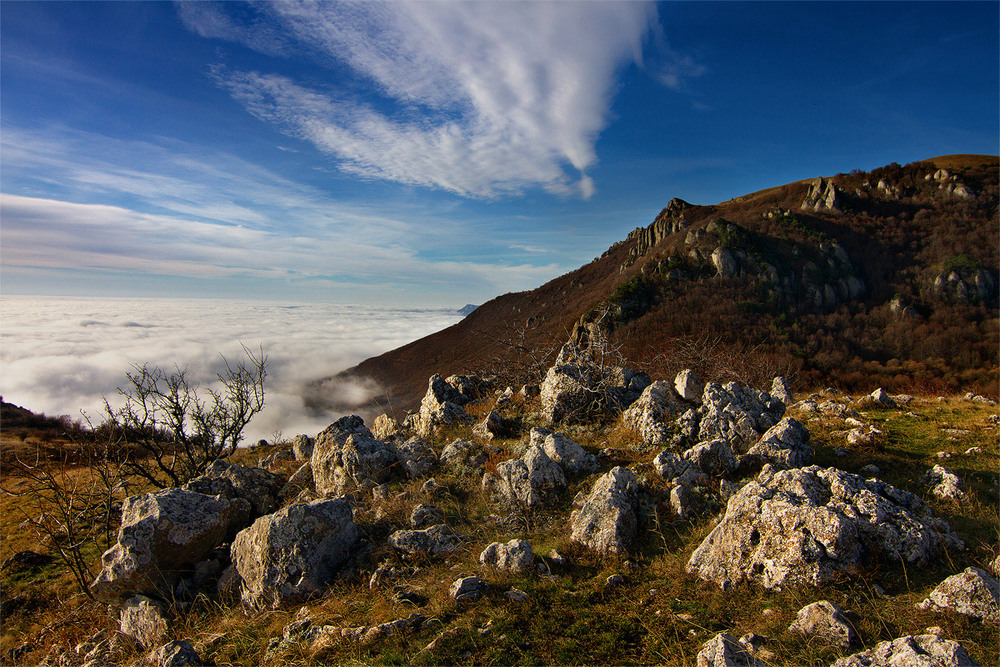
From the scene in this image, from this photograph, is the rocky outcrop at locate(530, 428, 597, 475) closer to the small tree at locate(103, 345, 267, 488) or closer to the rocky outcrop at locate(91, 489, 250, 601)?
the rocky outcrop at locate(91, 489, 250, 601)

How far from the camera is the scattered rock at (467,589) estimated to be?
4.95 m

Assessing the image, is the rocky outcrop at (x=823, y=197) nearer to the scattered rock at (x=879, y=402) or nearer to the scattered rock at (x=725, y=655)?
the scattered rock at (x=879, y=402)

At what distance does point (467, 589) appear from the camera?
16.6ft

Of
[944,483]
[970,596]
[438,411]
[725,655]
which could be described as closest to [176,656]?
[725,655]

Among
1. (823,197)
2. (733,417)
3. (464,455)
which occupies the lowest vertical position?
(464,455)

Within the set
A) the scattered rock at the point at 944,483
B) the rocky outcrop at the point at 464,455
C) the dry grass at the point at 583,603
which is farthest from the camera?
the rocky outcrop at the point at 464,455

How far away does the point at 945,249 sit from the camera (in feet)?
222

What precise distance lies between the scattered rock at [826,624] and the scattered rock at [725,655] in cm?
67

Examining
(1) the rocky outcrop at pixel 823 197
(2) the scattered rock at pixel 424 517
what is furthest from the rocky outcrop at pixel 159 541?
(1) the rocky outcrop at pixel 823 197

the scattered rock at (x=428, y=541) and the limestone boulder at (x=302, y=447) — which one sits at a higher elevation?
the scattered rock at (x=428, y=541)

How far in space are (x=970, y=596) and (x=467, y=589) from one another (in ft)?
15.9

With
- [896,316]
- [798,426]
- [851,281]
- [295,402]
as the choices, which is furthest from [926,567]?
[295,402]

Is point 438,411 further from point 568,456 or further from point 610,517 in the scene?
point 610,517

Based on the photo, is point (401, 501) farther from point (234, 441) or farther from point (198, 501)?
point (234, 441)
